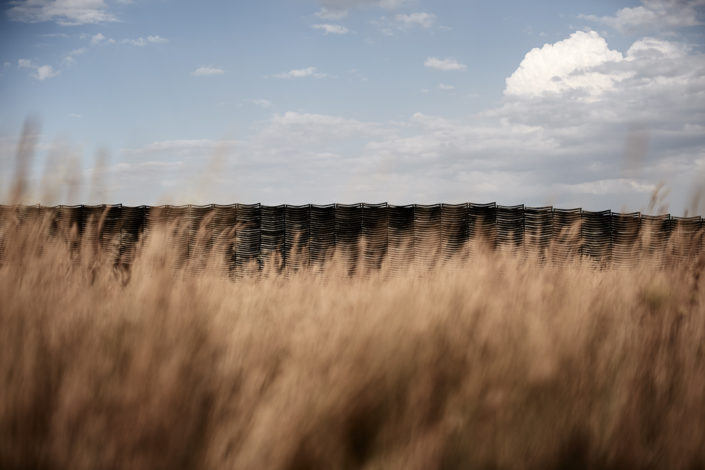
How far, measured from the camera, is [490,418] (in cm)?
190

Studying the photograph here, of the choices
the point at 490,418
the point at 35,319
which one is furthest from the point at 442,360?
the point at 35,319

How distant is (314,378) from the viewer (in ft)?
5.95

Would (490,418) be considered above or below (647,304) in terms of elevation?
below

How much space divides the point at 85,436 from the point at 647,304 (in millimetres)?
3071

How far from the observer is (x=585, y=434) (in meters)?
1.93

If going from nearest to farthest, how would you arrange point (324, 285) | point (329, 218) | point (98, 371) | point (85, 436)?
point (85, 436) → point (98, 371) → point (324, 285) → point (329, 218)

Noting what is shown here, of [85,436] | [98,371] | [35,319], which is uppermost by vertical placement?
[35,319]

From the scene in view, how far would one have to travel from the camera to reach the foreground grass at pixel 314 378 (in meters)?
1.60

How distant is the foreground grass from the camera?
1599mm

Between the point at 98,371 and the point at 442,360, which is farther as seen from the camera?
the point at 442,360

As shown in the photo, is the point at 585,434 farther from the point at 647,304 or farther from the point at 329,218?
the point at 329,218

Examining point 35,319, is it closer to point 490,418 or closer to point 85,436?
point 85,436

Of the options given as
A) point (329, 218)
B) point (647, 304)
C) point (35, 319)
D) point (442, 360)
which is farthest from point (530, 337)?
point (329, 218)

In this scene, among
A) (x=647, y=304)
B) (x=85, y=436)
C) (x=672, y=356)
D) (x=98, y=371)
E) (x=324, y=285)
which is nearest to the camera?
(x=85, y=436)
